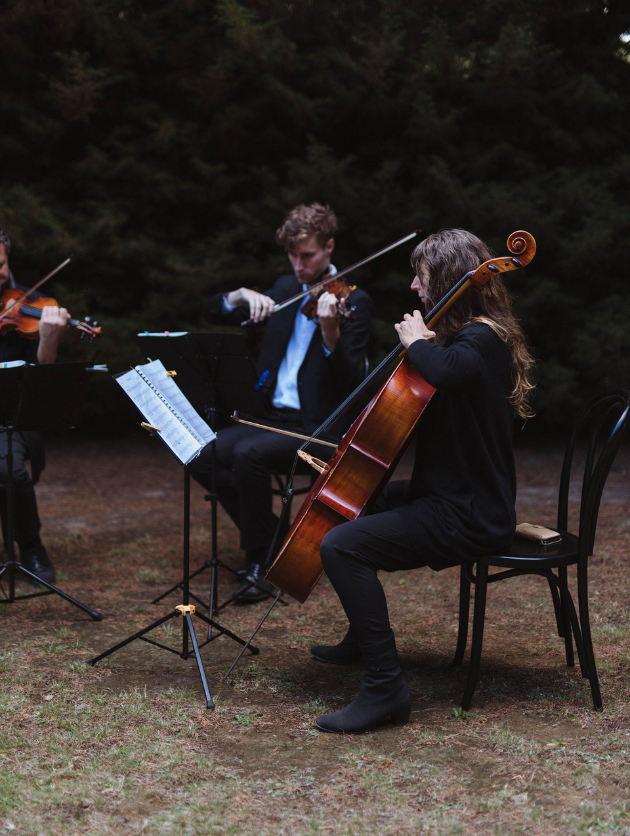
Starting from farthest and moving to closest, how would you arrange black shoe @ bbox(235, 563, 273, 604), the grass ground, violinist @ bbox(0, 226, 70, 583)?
violinist @ bbox(0, 226, 70, 583) < black shoe @ bbox(235, 563, 273, 604) < the grass ground

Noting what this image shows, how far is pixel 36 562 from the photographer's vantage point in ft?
12.5

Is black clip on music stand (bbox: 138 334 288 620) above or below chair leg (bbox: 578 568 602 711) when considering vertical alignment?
above

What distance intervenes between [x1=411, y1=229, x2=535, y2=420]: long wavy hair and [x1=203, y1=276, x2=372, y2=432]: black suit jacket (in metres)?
1.21

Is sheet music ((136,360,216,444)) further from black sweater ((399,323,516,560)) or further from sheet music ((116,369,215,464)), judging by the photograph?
black sweater ((399,323,516,560))

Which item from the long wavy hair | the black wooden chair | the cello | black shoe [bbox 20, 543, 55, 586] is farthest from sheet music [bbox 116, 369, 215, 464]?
black shoe [bbox 20, 543, 55, 586]

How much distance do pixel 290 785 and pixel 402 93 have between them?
6.66m

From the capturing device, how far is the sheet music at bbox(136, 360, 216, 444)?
2.67 meters

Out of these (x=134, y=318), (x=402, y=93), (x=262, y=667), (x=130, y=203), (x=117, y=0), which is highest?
(x=117, y=0)

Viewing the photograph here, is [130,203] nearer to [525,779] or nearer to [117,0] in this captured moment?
[117,0]

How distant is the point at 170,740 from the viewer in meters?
2.27

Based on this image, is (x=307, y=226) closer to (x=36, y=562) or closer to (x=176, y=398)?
(x=176, y=398)

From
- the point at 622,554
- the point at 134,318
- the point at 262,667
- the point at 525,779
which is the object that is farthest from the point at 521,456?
the point at 525,779

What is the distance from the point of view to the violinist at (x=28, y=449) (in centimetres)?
367

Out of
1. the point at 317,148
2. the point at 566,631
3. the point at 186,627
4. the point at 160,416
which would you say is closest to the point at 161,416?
the point at 160,416
